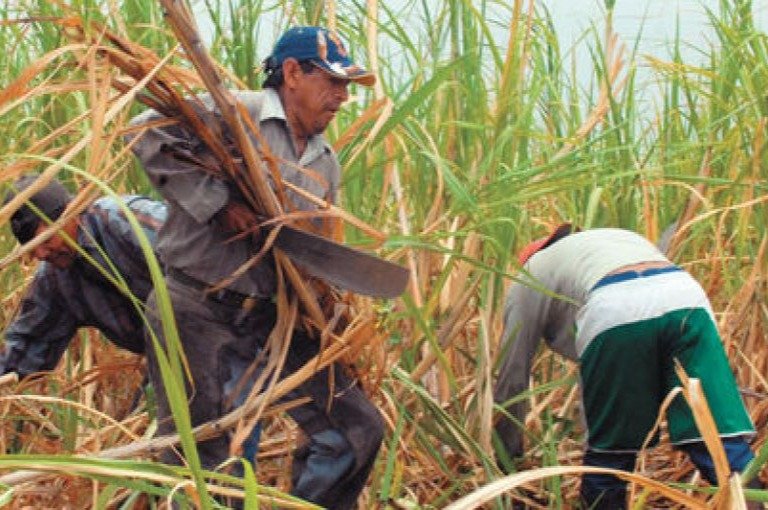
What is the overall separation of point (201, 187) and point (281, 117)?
30 cm

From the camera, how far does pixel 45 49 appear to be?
12.7 feet

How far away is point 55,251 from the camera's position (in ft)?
11.0

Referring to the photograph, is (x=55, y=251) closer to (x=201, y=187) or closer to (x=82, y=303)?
(x=82, y=303)

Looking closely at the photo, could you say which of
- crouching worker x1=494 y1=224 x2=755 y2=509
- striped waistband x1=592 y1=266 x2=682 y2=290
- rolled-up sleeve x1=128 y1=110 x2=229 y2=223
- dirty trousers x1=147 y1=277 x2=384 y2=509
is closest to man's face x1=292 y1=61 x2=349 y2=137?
rolled-up sleeve x1=128 y1=110 x2=229 y2=223

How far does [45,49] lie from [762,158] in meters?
1.84

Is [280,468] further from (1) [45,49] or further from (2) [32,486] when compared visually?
(1) [45,49]

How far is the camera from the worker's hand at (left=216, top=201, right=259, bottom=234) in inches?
101

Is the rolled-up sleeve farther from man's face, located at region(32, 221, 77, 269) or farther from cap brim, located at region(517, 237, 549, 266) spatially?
cap brim, located at region(517, 237, 549, 266)

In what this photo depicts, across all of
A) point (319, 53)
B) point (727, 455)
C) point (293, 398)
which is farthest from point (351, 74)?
point (727, 455)

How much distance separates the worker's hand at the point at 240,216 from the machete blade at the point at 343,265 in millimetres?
64

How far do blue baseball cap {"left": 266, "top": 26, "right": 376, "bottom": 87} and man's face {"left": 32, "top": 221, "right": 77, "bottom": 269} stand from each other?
762 millimetres

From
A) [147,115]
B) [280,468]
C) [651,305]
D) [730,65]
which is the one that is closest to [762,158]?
[730,65]

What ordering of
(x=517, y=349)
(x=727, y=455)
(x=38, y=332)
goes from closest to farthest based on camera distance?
(x=727, y=455), (x=517, y=349), (x=38, y=332)

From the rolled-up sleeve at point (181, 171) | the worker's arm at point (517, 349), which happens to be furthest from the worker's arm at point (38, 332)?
the worker's arm at point (517, 349)
